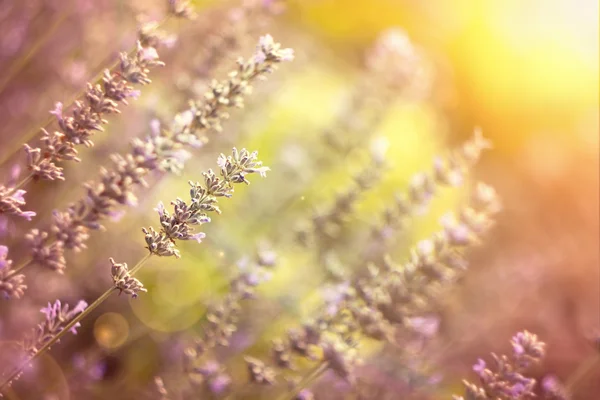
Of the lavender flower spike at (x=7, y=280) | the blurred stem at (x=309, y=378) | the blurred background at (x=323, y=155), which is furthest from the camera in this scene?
the blurred background at (x=323, y=155)

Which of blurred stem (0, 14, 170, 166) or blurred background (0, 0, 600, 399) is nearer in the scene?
blurred stem (0, 14, 170, 166)

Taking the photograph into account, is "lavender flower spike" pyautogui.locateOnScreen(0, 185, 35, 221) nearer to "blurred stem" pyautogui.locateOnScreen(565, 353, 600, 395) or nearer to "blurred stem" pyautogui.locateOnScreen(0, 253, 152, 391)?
"blurred stem" pyautogui.locateOnScreen(0, 253, 152, 391)

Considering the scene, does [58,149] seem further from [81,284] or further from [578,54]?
[578,54]

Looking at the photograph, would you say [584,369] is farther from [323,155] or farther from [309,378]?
[323,155]

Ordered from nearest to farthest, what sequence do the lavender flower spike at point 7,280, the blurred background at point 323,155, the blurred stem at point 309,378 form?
the lavender flower spike at point 7,280 < the blurred stem at point 309,378 < the blurred background at point 323,155

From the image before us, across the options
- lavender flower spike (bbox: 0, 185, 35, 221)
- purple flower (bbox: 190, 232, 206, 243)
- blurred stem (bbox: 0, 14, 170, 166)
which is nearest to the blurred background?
blurred stem (bbox: 0, 14, 170, 166)

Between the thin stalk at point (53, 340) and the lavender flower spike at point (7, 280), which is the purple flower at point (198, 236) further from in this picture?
the lavender flower spike at point (7, 280)

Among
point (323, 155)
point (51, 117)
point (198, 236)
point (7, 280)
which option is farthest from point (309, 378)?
point (323, 155)

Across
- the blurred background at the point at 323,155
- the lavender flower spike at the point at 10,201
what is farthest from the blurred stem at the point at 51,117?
the lavender flower spike at the point at 10,201
